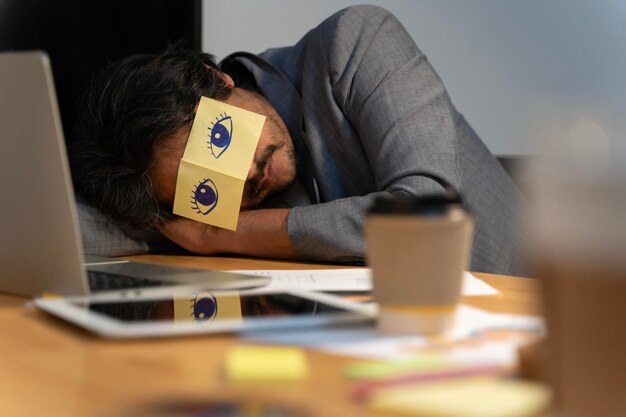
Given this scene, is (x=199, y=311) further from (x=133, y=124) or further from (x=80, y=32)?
(x=80, y=32)

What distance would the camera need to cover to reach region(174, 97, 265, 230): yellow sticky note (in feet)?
4.59

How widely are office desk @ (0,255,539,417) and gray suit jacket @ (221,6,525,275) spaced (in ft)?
2.30

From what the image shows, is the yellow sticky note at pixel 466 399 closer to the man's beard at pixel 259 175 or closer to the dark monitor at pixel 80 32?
the man's beard at pixel 259 175

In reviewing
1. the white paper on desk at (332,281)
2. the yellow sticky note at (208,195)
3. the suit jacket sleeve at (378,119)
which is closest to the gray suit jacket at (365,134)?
the suit jacket sleeve at (378,119)

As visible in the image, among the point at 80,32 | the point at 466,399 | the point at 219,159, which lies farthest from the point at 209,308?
the point at 80,32

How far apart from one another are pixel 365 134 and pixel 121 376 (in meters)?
1.03

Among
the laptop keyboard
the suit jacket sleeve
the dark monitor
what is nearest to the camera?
the laptop keyboard

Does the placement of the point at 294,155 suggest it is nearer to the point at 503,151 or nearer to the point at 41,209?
the point at 41,209

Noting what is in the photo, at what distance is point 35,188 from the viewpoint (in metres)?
0.77

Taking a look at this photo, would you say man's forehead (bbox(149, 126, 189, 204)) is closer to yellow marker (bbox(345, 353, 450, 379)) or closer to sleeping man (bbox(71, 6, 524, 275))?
sleeping man (bbox(71, 6, 524, 275))

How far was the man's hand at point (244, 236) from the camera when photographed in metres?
1.40

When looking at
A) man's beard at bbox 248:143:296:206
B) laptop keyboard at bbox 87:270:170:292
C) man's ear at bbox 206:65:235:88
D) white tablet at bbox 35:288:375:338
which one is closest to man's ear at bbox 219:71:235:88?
man's ear at bbox 206:65:235:88

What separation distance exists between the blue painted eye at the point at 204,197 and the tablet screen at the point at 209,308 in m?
0.63

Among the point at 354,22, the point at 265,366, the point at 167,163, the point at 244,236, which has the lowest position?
the point at 244,236
